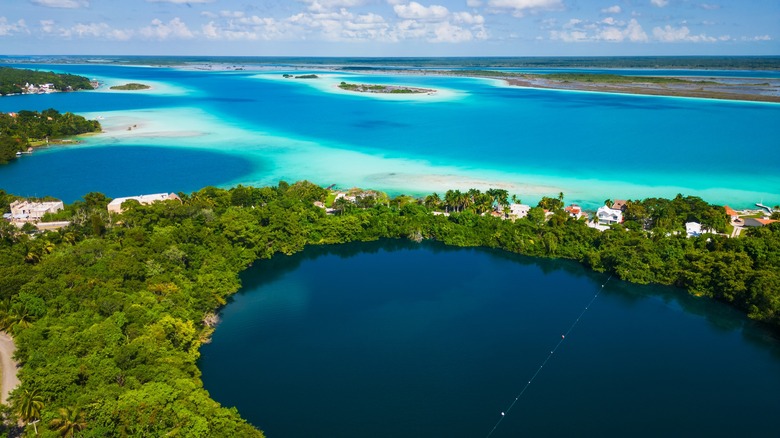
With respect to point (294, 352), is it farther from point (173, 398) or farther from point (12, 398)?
point (12, 398)

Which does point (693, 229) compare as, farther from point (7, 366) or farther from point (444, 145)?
point (7, 366)

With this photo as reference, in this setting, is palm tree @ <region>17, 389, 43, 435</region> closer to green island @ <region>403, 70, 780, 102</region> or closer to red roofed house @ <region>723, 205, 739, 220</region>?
red roofed house @ <region>723, 205, 739, 220</region>

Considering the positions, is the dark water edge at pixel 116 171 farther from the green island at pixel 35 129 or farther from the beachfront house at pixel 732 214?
the beachfront house at pixel 732 214

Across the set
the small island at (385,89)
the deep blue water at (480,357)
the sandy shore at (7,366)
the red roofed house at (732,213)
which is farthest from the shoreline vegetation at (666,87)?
the sandy shore at (7,366)

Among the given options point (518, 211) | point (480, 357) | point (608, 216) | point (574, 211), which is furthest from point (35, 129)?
point (608, 216)

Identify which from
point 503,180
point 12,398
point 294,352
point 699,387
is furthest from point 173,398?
point 503,180

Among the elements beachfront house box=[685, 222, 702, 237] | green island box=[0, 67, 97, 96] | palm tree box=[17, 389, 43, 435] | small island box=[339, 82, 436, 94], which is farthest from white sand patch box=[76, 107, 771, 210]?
green island box=[0, 67, 97, 96]
